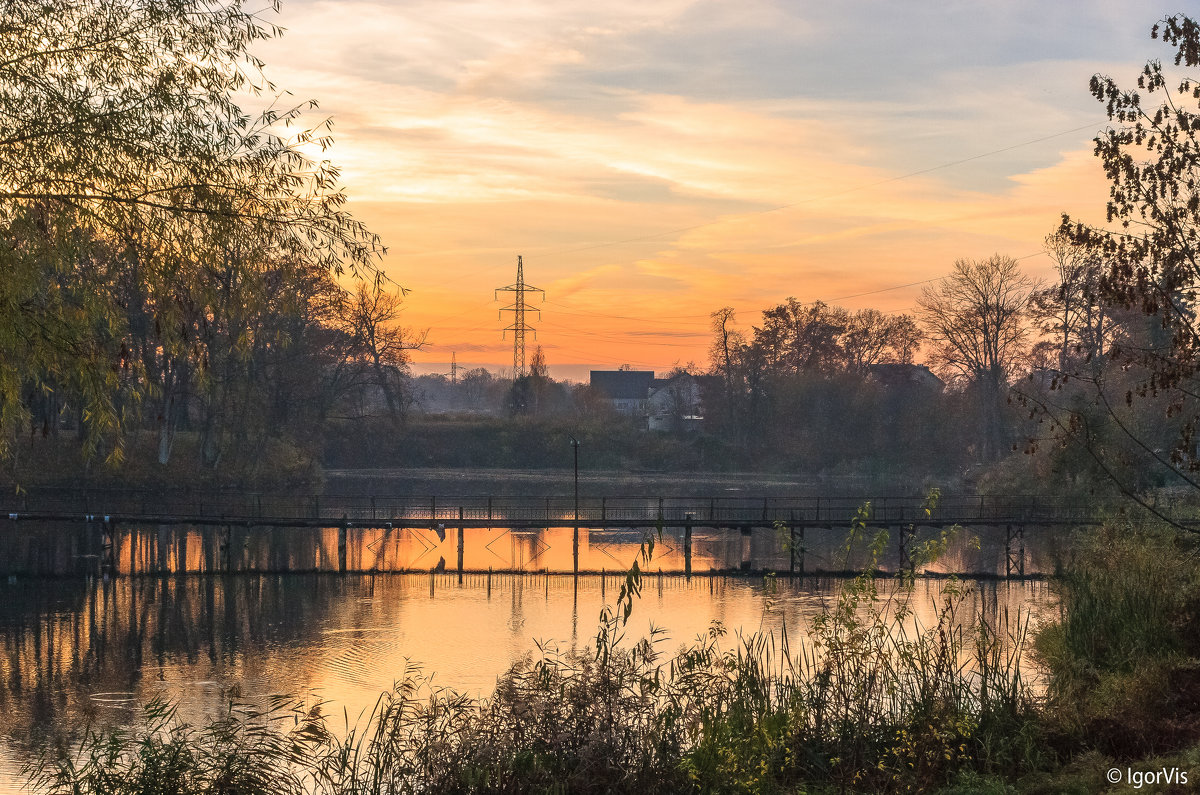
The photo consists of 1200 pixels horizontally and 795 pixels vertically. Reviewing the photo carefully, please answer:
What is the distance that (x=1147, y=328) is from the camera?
3881cm

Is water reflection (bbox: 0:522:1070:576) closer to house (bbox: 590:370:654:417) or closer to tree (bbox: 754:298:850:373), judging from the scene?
tree (bbox: 754:298:850:373)

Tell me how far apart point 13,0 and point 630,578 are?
23.3ft

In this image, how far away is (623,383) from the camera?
465ft

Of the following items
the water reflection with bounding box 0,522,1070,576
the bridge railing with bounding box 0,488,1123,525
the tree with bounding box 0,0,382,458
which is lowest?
the water reflection with bounding box 0,522,1070,576

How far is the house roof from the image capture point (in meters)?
141

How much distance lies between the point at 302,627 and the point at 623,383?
116 meters

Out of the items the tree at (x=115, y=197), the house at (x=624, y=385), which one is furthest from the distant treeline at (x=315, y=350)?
the house at (x=624, y=385)

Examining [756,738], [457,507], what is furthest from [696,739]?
[457,507]

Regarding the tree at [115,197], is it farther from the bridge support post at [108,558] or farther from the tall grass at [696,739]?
the bridge support post at [108,558]

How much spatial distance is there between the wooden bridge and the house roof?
272 feet

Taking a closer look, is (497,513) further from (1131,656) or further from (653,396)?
(653,396)

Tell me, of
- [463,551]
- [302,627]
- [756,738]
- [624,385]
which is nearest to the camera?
[756,738]

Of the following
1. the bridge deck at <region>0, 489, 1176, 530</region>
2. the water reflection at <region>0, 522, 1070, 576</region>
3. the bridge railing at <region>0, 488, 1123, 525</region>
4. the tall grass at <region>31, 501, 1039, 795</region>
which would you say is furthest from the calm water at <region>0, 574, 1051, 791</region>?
the bridge railing at <region>0, 488, 1123, 525</region>

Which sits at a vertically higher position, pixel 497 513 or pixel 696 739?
pixel 696 739
